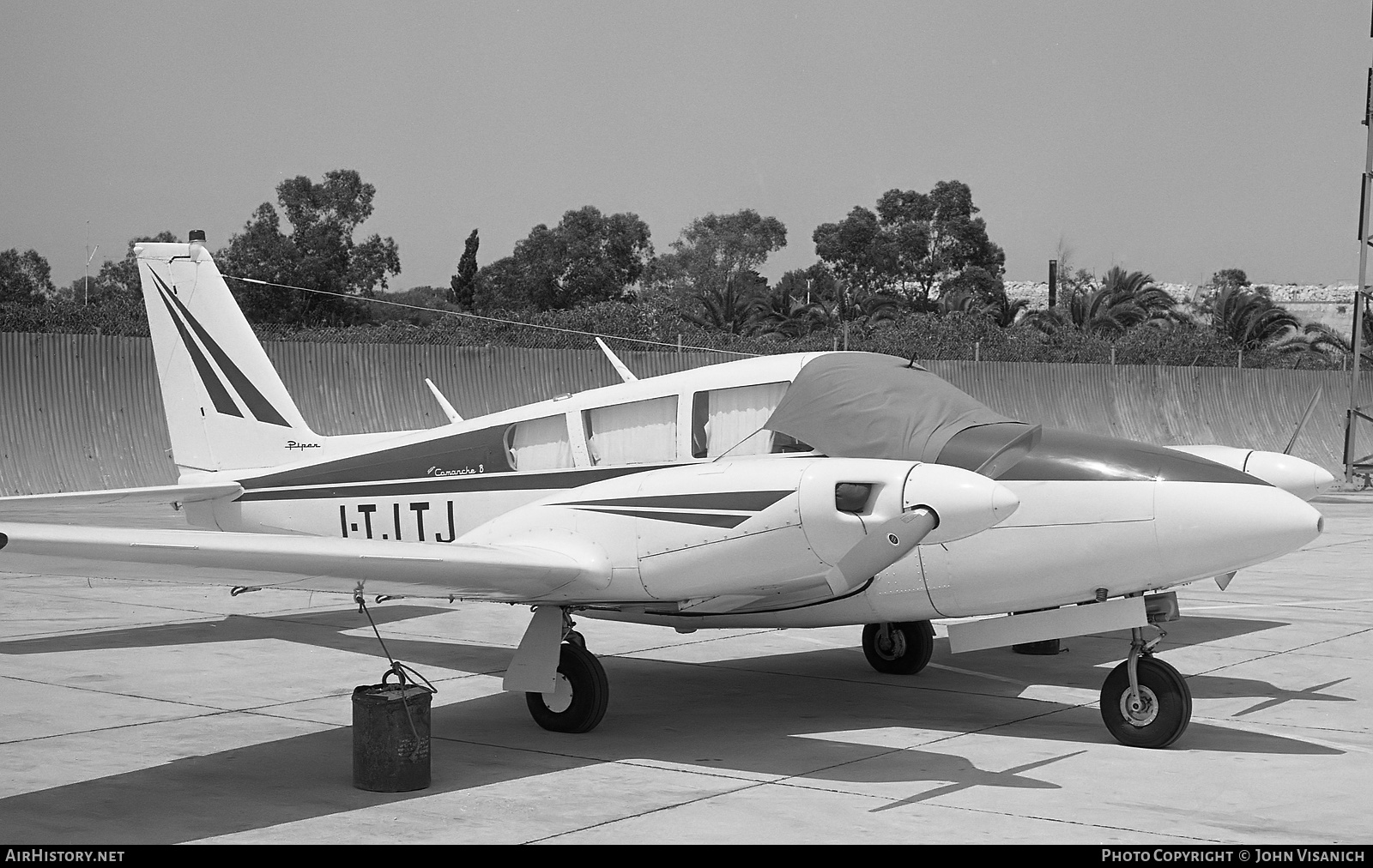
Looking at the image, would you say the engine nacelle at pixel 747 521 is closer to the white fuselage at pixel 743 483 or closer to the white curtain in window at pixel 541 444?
the white fuselage at pixel 743 483

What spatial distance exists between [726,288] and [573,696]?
66.8 m

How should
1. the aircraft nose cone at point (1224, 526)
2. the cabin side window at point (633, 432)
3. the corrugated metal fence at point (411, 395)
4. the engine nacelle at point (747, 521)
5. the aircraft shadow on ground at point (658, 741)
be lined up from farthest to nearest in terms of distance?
the corrugated metal fence at point (411, 395) < the cabin side window at point (633, 432) < the aircraft nose cone at point (1224, 526) < the engine nacelle at point (747, 521) < the aircraft shadow on ground at point (658, 741)

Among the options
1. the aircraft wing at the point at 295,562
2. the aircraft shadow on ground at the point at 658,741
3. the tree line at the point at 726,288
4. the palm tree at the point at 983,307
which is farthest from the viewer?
the palm tree at the point at 983,307

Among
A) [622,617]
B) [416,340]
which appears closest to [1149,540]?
[622,617]

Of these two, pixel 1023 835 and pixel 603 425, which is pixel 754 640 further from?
pixel 1023 835

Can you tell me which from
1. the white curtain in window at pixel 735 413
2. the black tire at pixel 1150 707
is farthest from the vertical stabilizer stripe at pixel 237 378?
the black tire at pixel 1150 707

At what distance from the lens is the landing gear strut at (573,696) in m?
8.41

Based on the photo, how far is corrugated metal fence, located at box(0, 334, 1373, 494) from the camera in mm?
24406

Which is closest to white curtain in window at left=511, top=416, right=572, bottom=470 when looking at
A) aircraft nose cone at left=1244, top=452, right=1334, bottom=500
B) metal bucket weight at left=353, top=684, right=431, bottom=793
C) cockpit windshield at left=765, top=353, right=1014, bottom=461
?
cockpit windshield at left=765, top=353, right=1014, bottom=461

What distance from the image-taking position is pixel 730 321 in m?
59.7

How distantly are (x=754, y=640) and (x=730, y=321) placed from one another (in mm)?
Answer: 47903

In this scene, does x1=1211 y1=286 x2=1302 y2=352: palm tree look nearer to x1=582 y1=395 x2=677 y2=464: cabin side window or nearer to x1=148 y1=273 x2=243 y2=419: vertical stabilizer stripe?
x1=148 y1=273 x2=243 y2=419: vertical stabilizer stripe

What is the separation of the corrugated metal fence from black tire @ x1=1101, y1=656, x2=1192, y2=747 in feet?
69.1

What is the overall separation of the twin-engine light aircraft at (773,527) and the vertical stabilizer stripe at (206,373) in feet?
9.06
